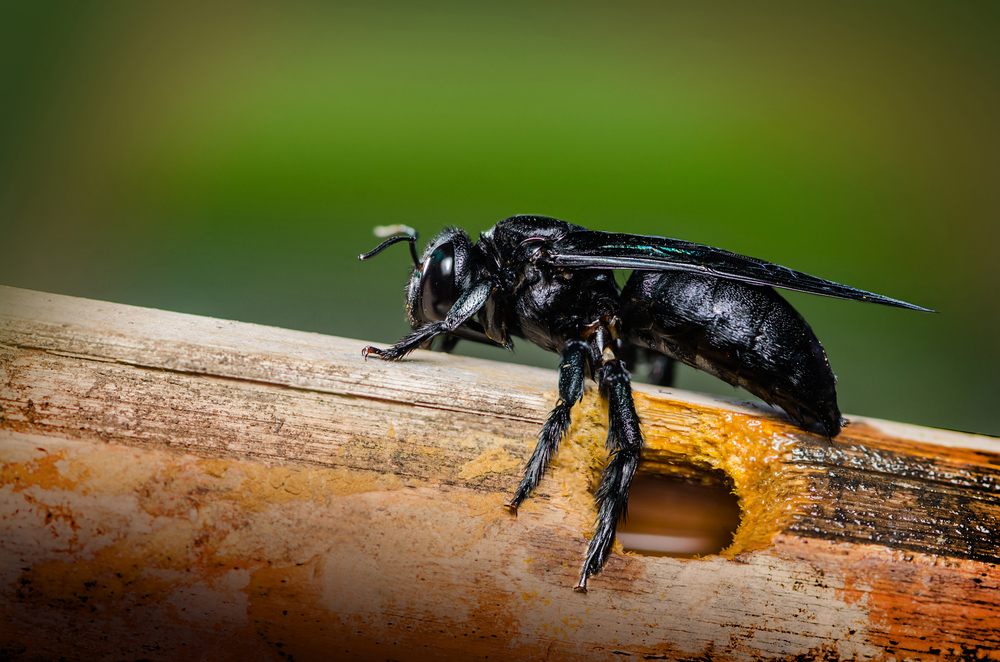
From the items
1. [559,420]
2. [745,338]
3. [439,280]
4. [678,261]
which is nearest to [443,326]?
[439,280]

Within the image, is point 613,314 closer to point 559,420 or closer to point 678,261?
point 678,261

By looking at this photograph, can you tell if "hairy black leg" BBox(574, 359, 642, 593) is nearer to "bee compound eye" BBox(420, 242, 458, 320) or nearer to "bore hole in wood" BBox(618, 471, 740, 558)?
"bore hole in wood" BBox(618, 471, 740, 558)

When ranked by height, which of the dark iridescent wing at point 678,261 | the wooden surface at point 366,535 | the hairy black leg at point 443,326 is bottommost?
the wooden surface at point 366,535

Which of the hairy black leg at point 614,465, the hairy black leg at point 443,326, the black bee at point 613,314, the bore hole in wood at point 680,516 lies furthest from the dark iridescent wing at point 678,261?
the bore hole in wood at point 680,516

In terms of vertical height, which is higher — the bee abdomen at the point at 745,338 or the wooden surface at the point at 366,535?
the bee abdomen at the point at 745,338

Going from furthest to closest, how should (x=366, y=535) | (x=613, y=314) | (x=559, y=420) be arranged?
(x=613, y=314) → (x=559, y=420) → (x=366, y=535)

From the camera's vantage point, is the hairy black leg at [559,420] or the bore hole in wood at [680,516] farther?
the bore hole in wood at [680,516]

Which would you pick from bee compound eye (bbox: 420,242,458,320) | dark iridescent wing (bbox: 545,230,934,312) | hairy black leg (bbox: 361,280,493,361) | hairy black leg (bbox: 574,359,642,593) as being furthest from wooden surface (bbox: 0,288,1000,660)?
bee compound eye (bbox: 420,242,458,320)

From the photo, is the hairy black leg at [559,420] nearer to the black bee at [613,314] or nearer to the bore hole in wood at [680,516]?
the black bee at [613,314]

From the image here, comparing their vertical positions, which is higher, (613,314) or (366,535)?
(613,314)
